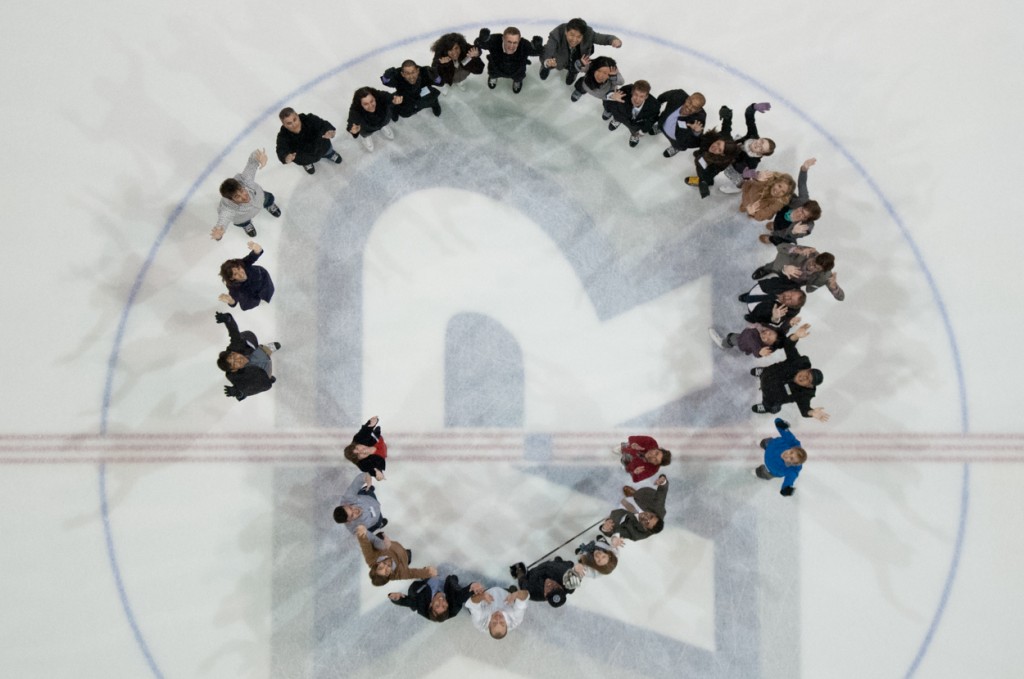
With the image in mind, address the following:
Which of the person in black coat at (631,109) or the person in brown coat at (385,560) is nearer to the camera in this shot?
the person in brown coat at (385,560)

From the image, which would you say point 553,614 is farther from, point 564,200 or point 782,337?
point 564,200

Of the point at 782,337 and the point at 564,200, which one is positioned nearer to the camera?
the point at 782,337

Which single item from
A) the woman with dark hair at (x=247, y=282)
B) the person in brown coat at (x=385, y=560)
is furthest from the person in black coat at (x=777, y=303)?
the woman with dark hair at (x=247, y=282)

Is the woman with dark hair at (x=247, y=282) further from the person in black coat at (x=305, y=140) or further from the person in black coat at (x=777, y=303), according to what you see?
the person in black coat at (x=777, y=303)

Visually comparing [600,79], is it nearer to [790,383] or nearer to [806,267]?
[806,267]

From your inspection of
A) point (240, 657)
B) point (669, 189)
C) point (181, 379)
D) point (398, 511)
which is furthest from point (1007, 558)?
point (181, 379)

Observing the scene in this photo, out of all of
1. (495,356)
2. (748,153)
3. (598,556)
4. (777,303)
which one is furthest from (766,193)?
(598,556)
